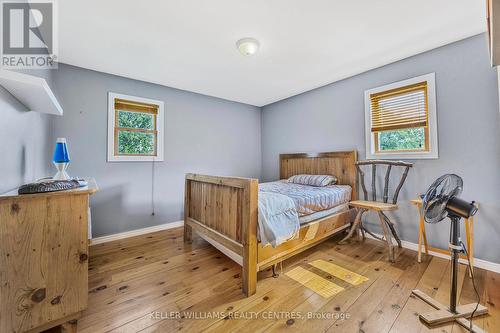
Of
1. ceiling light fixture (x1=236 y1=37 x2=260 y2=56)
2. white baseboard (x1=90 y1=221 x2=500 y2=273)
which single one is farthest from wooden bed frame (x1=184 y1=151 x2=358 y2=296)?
ceiling light fixture (x1=236 y1=37 x2=260 y2=56)

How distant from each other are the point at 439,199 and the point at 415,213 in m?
1.29

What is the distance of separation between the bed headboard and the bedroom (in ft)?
0.11

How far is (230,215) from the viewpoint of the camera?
6.30 feet

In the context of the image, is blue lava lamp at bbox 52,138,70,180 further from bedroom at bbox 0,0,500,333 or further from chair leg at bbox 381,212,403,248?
chair leg at bbox 381,212,403,248

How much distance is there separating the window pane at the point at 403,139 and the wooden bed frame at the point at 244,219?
402 millimetres

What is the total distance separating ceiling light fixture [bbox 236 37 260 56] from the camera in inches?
82.5

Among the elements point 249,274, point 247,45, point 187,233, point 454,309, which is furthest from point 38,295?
point 454,309

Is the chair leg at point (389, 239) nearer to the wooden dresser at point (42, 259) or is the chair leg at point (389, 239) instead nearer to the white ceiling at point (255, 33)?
the white ceiling at point (255, 33)

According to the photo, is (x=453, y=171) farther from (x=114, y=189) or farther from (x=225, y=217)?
(x=114, y=189)

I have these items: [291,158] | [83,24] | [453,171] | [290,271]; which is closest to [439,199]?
[453,171]

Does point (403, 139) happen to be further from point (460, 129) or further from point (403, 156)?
point (460, 129)

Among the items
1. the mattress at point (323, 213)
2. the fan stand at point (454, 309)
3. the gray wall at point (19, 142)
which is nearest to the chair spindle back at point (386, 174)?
the mattress at point (323, 213)

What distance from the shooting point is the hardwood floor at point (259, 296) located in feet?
4.43

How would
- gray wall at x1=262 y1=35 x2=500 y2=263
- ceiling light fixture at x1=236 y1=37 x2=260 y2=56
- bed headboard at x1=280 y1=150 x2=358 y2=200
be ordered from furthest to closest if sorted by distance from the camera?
bed headboard at x1=280 y1=150 x2=358 y2=200
ceiling light fixture at x1=236 y1=37 x2=260 y2=56
gray wall at x1=262 y1=35 x2=500 y2=263
